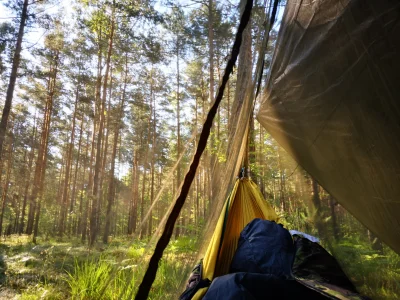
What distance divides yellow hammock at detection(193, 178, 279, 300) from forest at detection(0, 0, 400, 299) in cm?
13

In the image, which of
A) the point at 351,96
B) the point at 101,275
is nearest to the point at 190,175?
the point at 351,96

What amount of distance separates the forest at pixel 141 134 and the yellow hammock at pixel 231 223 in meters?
0.13

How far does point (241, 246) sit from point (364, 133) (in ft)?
3.38

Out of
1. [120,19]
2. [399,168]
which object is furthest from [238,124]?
[120,19]

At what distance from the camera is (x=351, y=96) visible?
36.7 inches

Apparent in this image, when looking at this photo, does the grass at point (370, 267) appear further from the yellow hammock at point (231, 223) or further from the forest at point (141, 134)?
the yellow hammock at point (231, 223)

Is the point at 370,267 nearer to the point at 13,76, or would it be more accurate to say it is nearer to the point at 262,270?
the point at 262,270

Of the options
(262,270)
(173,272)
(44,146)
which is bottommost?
(173,272)

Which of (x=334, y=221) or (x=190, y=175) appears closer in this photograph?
(x=334, y=221)

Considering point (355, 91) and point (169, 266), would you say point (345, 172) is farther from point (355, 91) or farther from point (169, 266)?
point (169, 266)

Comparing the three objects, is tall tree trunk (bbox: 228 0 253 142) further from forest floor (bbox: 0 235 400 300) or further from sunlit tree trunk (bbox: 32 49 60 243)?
sunlit tree trunk (bbox: 32 49 60 243)

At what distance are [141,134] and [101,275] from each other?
16.2 metres

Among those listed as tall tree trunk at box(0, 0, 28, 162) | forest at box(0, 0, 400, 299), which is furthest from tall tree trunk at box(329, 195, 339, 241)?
tall tree trunk at box(0, 0, 28, 162)

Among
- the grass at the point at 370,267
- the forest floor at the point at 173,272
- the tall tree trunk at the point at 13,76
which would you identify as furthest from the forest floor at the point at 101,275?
the tall tree trunk at the point at 13,76
